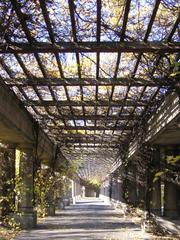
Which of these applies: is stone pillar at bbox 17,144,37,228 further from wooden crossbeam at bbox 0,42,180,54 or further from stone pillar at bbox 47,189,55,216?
wooden crossbeam at bbox 0,42,180,54

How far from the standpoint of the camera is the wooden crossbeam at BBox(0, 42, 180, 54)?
9750mm

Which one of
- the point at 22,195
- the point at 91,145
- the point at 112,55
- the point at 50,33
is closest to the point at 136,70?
the point at 112,55

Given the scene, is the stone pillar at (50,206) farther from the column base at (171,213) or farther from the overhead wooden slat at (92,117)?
the overhead wooden slat at (92,117)

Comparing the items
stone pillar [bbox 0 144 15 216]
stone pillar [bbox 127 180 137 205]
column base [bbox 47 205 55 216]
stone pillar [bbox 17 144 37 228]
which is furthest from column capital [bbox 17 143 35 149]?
stone pillar [bbox 127 180 137 205]

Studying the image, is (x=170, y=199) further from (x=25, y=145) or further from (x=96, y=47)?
(x=96, y=47)

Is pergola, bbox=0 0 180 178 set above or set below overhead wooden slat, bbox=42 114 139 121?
above

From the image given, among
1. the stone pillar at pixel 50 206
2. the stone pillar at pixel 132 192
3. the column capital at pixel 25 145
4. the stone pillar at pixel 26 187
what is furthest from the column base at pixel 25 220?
the stone pillar at pixel 132 192

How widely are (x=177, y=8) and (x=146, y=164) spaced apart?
960cm

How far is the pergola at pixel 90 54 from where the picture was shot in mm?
8742

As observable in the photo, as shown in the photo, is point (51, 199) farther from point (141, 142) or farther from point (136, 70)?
point (136, 70)

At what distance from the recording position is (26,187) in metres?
18.4

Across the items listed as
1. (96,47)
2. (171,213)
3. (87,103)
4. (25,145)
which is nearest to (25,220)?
(25,145)

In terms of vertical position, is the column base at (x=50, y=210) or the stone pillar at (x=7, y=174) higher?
the stone pillar at (x=7, y=174)

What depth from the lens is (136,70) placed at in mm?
11750
